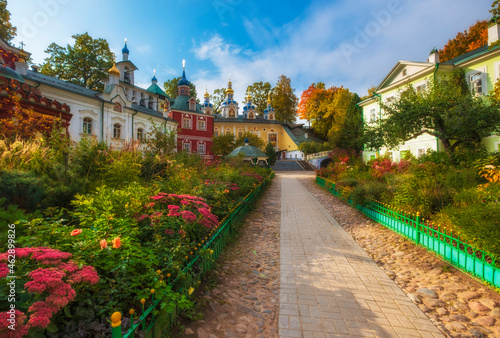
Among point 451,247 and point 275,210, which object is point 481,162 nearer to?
point 451,247

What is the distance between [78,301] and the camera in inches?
74.3

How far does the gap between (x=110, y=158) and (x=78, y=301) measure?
14.4 feet

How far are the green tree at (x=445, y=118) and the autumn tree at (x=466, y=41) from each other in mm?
14813

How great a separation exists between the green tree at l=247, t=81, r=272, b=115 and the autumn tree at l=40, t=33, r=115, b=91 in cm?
3374

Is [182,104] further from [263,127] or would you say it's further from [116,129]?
[263,127]

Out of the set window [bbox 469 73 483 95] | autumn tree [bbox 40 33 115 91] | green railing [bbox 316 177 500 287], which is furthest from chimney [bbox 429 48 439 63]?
autumn tree [bbox 40 33 115 91]

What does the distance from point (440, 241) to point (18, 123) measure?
1101 cm

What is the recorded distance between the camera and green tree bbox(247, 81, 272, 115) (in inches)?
2301

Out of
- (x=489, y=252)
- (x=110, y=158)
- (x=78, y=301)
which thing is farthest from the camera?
(x=110, y=158)

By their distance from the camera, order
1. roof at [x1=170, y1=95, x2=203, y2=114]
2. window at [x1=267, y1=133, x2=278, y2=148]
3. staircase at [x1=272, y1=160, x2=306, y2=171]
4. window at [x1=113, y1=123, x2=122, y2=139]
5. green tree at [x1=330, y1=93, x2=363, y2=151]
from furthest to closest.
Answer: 1. window at [x1=267, y1=133, x2=278, y2=148]
2. staircase at [x1=272, y1=160, x2=306, y2=171]
3. roof at [x1=170, y1=95, x2=203, y2=114]
4. green tree at [x1=330, y1=93, x2=363, y2=151]
5. window at [x1=113, y1=123, x2=122, y2=139]

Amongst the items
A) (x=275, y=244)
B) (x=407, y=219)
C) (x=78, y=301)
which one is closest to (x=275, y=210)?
(x=275, y=244)

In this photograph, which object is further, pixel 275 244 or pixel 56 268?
pixel 275 244

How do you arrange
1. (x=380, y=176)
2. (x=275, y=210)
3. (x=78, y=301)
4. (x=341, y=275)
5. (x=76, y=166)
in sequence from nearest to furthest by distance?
(x=78, y=301), (x=341, y=275), (x=76, y=166), (x=275, y=210), (x=380, y=176)

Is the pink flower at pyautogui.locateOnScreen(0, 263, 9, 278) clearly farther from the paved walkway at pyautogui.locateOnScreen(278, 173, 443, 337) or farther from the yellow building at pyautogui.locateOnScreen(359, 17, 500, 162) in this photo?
the yellow building at pyautogui.locateOnScreen(359, 17, 500, 162)
